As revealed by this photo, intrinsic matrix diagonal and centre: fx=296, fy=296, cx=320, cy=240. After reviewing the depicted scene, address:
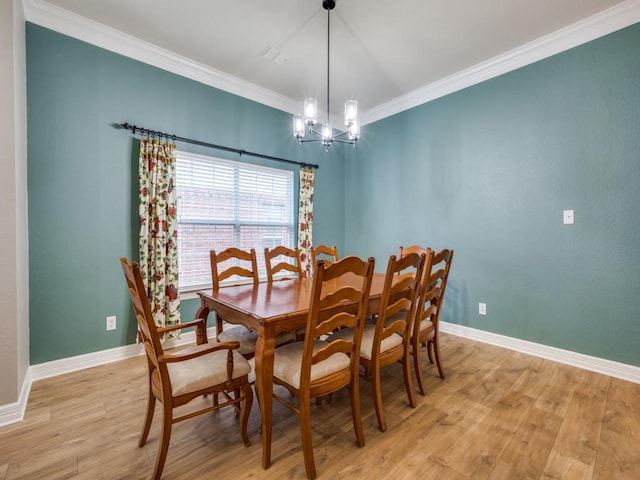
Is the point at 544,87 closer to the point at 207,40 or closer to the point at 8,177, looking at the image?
the point at 207,40

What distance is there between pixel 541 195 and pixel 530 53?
1.36 m

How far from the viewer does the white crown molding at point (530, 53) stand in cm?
236

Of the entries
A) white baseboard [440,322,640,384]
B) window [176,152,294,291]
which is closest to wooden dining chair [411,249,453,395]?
white baseboard [440,322,640,384]

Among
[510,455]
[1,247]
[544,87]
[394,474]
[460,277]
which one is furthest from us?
[460,277]

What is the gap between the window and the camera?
3.09 metres

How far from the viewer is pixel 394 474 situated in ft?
4.63

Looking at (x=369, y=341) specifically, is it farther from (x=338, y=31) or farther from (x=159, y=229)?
(x=338, y=31)

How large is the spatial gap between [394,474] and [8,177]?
271 cm

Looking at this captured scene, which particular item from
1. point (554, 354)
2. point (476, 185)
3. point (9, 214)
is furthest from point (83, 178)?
point (554, 354)

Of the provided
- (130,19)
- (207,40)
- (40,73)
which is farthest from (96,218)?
(207,40)

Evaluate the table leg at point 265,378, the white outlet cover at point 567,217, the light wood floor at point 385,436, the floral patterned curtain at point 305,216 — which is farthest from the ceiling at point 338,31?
the light wood floor at point 385,436

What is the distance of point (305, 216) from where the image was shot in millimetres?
3975

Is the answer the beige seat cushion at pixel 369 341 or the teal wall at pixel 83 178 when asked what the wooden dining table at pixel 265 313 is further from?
the teal wall at pixel 83 178

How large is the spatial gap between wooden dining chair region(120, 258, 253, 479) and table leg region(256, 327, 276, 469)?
14cm
